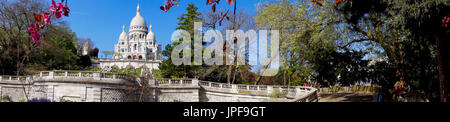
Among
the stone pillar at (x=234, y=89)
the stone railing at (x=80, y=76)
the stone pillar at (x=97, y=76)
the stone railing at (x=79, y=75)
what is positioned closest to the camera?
the stone railing at (x=80, y=76)

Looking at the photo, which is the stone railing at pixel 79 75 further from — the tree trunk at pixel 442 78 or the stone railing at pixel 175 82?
the tree trunk at pixel 442 78

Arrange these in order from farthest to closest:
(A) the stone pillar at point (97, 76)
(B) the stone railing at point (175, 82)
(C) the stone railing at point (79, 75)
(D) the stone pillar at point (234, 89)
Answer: (D) the stone pillar at point (234, 89), (B) the stone railing at point (175, 82), (A) the stone pillar at point (97, 76), (C) the stone railing at point (79, 75)

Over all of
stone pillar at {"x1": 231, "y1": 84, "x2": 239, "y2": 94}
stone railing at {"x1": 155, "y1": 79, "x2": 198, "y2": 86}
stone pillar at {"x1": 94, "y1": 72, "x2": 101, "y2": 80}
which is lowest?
stone pillar at {"x1": 231, "y1": 84, "x2": 239, "y2": 94}

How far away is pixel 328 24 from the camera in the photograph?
44.1 ft

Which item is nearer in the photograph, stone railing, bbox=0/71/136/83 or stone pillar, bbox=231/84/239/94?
stone railing, bbox=0/71/136/83

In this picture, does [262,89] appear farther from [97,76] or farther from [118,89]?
[97,76]

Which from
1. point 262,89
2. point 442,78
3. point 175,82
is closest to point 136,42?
point 175,82

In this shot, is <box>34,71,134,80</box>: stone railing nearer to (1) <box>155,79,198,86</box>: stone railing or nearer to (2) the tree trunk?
(1) <box>155,79,198,86</box>: stone railing

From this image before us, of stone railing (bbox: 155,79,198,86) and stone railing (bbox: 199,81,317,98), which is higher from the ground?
stone railing (bbox: 155,79,198,86)

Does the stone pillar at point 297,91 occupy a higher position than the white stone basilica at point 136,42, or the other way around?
the white stone basilica at point 136,42

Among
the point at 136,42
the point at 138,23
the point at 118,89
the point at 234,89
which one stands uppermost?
the point at 138,23

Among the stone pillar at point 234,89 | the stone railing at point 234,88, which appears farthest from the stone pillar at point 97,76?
the stone pillar at point 234,89

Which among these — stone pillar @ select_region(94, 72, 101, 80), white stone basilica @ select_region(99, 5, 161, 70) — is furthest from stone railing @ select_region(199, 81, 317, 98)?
white stone basilica @ select_region(99, 5, 161, 70)
